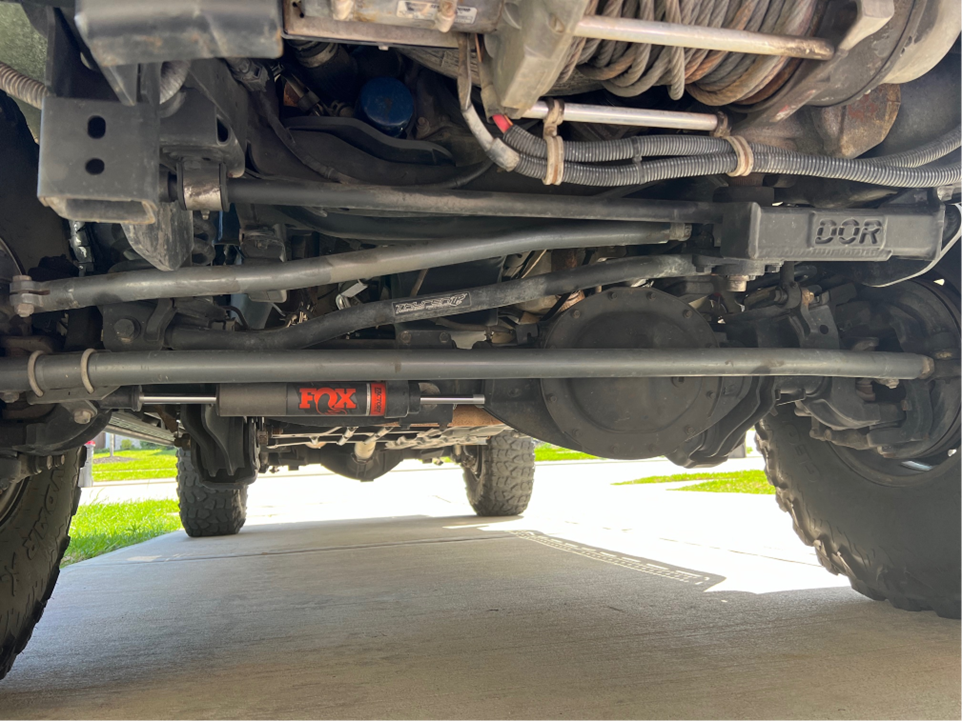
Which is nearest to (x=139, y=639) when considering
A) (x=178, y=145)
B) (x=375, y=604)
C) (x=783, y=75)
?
(x=375, y=604)

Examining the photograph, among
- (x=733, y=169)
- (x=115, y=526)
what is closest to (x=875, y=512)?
(x=733, y=169)

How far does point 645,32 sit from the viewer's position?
3.21 feet

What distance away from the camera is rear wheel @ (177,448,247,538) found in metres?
4.98

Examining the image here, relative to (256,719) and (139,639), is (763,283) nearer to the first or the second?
(256,719)

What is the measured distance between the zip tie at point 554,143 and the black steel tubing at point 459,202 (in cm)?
20

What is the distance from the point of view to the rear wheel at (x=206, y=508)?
498cm

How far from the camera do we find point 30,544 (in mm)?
2029

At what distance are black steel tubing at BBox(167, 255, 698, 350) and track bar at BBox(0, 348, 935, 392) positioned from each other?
3.9 inches

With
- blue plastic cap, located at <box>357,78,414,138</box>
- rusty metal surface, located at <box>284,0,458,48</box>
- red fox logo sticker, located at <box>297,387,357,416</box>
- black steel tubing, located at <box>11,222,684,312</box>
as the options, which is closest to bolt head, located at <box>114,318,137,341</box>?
black steel tubing, located at <box>11,222,684,312</box>

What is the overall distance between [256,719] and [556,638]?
38.3 inches

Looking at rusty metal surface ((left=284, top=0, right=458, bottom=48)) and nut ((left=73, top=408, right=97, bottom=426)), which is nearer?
rusty metal surface ((left=284, top=0, right=458, bottom=48))

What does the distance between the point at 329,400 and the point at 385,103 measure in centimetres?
74

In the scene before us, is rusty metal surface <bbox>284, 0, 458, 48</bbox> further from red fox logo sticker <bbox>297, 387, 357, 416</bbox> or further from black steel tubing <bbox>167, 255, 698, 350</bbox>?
red fox logo sticker <bbox>297, 387, 357, 416</bbox>

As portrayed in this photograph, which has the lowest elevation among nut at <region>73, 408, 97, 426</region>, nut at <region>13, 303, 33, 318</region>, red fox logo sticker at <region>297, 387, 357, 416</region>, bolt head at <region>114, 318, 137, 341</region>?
nut at <region>73, 408, 97, 426</region>
